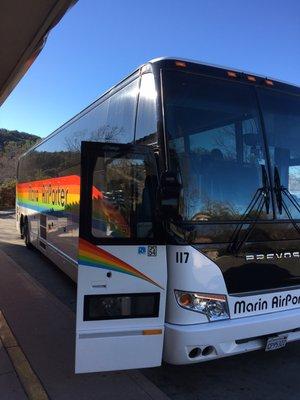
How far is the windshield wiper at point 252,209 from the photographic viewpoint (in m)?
4.23

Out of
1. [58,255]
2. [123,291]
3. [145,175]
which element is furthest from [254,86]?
[58,255]

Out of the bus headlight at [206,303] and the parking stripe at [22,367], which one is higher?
the bus headlight at [206,303]

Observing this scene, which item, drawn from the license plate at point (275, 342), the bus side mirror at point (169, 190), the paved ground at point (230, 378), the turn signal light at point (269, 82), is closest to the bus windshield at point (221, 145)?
the turn signal light at point (269, 82)

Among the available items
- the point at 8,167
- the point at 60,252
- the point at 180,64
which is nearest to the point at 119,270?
the point at 180,64

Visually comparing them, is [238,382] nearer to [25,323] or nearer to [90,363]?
[90,363]

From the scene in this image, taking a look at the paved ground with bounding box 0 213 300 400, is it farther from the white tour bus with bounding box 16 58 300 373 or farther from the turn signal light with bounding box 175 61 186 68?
the turn signal light with bounding box 175 61 186 68

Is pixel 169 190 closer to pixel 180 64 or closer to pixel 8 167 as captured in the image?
pixel 180 64

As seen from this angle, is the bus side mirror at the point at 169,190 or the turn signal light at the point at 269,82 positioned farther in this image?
the turn signal light at the point at 269,82

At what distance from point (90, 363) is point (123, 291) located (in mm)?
650

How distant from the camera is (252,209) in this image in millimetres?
4363

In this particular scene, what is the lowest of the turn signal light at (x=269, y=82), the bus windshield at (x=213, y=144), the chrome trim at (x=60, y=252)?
the chrome trim at (x=60, y=252)

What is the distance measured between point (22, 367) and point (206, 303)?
6.90 feet

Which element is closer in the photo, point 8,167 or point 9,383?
point 9,383

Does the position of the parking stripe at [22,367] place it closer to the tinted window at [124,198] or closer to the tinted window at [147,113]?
the tinted window at [124,198]
